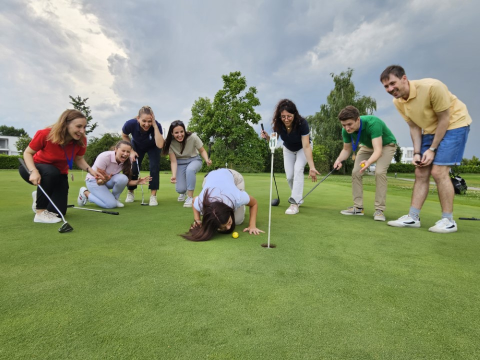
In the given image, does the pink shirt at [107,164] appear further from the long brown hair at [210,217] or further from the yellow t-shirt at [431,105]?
the yellow t-shirt at [431,105]

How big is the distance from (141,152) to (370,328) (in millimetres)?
5433

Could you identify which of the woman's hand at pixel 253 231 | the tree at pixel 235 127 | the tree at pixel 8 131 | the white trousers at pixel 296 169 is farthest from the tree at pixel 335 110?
the tree at pixel 8 131

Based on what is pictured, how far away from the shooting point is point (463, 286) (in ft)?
5.95

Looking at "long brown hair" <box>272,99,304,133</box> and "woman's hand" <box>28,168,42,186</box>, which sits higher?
"long brown hair" <box>272,99,304,133</box>

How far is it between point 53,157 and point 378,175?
4.70 m

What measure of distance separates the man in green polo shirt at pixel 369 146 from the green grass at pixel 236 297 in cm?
154

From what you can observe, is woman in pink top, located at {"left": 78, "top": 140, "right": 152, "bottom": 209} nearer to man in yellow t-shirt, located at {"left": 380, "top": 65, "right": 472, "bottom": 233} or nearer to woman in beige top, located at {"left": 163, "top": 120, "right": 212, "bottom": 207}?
woman in beige top, located at {"left": 163, "top": 120, "right": 212, "bottom": 207}

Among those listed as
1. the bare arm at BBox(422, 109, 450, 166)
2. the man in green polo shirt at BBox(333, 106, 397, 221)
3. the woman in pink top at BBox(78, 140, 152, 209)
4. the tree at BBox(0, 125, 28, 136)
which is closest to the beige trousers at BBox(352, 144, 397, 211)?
the man in green polo shirt at BBox(333, 106, 397, 221)

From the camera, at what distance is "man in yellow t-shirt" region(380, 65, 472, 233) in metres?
3.33

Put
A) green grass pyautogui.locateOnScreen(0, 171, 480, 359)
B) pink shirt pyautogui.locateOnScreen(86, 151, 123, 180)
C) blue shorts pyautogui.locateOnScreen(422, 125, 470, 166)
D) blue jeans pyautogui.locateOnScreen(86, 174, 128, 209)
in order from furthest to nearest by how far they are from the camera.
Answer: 1. pink shirt pyautogui.locateOnScreen(86, 151, 123, 180)
2. blue jeans pyautogui.locateOnScreen(86, 174, 128, 209)
3. blue shorts pyautogui.locateOnScreen(422, 125, 470, 166)
4. green grass pyautogui.locateOnScreen(0, 171, 480, 359)

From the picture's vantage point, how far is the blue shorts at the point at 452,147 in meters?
3.40

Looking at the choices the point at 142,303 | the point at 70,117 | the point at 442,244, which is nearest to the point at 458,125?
the point at 442,244

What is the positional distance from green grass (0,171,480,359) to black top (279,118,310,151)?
2322mm

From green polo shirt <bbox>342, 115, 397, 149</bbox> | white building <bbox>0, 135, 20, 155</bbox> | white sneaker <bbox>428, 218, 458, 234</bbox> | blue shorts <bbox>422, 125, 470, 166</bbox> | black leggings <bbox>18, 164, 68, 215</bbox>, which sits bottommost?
white sneaker <bbox>428, 218, 458, 234</bbox>
